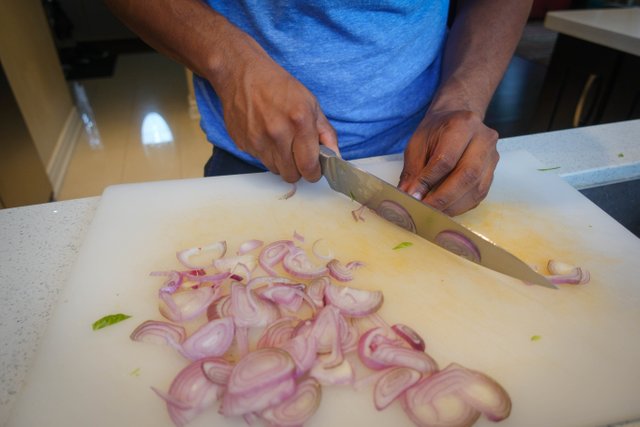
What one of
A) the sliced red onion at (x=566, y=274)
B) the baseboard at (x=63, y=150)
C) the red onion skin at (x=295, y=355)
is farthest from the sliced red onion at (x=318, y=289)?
the baseboard at (x=63, y=150)

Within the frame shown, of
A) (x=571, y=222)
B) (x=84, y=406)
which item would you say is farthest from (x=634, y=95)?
(x=84, y=406)

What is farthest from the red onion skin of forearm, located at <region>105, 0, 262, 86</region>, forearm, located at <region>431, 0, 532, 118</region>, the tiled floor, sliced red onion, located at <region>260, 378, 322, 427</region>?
the tiled floor

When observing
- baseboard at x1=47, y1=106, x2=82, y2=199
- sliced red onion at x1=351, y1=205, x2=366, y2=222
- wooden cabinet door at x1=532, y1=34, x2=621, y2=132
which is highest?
sliced red onion at x1=351, y1=205, x2=366, y2=222

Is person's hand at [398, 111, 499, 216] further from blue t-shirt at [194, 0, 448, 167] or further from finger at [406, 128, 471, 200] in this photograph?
blue t-shirt at [194, 0, 448, 167]

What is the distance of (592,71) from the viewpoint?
1.80 meters

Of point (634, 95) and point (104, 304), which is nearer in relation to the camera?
point (104, 304)

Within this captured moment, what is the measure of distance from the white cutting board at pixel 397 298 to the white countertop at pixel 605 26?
1.18 meters

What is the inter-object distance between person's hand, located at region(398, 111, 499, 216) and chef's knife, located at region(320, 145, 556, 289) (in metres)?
0.04

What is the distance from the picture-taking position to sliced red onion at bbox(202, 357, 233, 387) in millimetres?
467

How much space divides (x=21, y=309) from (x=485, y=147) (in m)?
0.70

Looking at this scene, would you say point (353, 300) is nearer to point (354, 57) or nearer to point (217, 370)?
point (217, 370)

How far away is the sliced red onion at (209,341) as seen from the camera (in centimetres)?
50

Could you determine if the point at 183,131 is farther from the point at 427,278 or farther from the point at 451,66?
the point at 427,278

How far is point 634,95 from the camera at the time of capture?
1.65 metres
